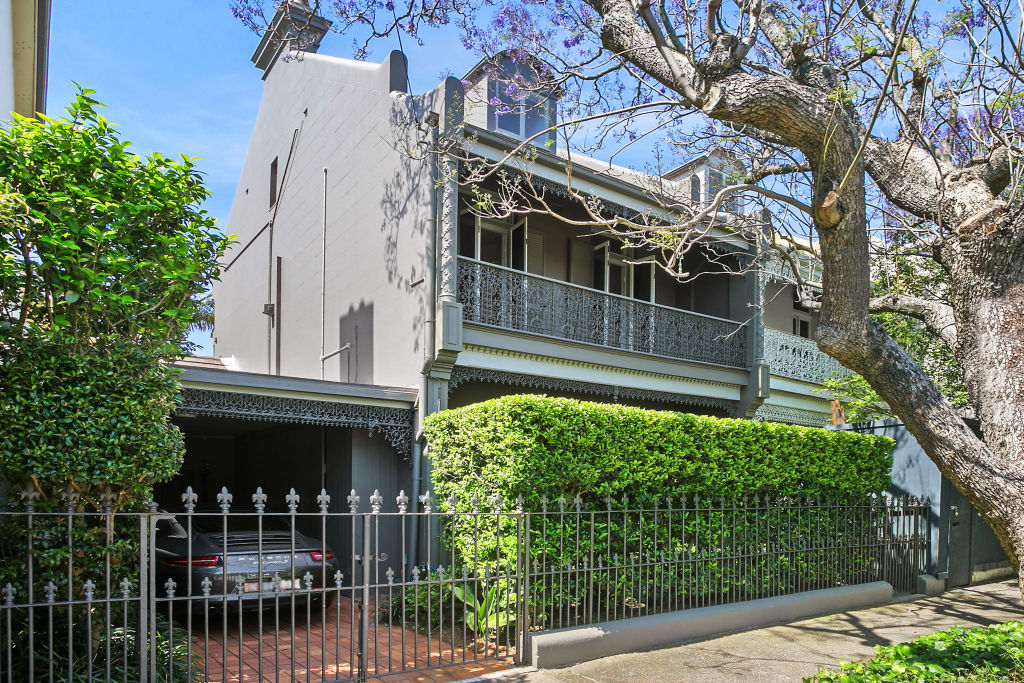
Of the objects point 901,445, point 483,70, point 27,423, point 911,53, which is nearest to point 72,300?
point 27,423

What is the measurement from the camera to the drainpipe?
1014 centimetres

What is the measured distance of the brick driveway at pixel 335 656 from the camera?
6332 mm

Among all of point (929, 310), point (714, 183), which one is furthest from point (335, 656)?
point (714, 183)

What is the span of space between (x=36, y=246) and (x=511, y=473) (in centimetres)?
434

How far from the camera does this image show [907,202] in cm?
715

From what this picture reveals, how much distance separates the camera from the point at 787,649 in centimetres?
783

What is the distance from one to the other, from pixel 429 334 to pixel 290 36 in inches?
213

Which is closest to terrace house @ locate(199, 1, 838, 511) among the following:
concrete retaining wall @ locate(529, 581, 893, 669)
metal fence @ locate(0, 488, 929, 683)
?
metal fence @ locate(0, 488, 929, 683)

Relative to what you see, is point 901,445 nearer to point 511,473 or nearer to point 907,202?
point 907,202

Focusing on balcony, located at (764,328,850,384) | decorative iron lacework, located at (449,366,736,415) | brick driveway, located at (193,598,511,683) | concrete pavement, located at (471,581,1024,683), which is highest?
balcony, located at (764,328,850,384)

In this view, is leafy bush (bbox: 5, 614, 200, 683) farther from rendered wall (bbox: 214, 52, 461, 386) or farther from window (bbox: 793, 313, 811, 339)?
window (bbox: 793, 313, 811, 339)

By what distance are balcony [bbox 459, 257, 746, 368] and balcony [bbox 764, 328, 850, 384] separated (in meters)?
0.98

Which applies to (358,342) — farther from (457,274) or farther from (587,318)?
(587,318)

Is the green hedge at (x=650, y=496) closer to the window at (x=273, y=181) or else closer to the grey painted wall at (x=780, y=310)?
the grey painted wall at (x=780, y=310)
